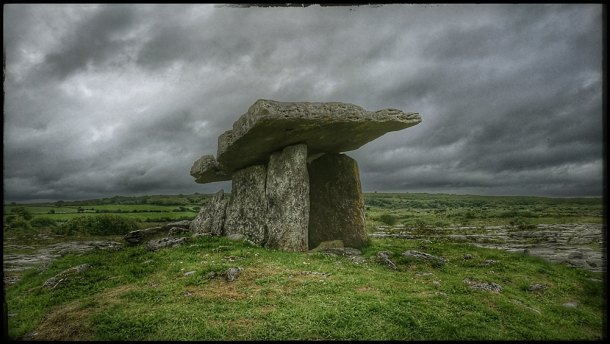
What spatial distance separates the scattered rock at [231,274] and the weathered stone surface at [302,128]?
607 cm

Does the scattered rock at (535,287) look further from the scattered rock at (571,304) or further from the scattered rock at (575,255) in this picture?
the scattered rock at (575,255)

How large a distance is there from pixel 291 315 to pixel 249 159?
1201 cm

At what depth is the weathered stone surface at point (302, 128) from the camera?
14.4 m

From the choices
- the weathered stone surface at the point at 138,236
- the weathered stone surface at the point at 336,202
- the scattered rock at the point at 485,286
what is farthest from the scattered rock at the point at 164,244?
the scattered rock at the point at 485,286

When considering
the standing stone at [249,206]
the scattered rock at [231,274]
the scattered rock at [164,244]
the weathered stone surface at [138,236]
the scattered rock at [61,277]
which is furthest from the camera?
the weathered stone surface at [138,236]

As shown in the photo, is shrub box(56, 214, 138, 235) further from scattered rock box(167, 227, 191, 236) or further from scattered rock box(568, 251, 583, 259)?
scattered rock box(568, 251, 583, 259)

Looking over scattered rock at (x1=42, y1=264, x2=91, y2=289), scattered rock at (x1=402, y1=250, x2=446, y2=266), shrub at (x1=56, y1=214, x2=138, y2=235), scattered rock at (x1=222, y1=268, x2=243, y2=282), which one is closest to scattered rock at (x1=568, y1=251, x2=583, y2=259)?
scattered rock at (x1=402, y1=250, x2=446, y2=266)

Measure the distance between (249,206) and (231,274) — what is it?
802 cm

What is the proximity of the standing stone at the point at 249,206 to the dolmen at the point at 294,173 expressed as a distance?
4 centimetres

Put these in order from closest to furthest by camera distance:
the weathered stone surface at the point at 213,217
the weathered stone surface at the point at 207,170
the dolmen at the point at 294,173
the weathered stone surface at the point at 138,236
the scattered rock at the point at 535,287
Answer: the scattered rock at the point at 535,287, the dolmen at the point at 294,173, the weathered stone surface at the point at 213,217, the weathered stone surface at the point at 138,236, the weathered stone surface at the point at 207,170

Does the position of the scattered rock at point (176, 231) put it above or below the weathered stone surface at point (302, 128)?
below

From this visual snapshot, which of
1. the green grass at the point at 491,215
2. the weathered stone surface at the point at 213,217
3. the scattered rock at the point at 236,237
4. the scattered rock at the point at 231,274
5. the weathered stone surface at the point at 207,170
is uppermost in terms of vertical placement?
the weathered stone surface at the point at 207,170

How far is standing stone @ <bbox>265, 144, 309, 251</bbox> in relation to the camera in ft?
50.5

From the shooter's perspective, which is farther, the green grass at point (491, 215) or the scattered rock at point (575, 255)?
the green grass at point (491, 215)
